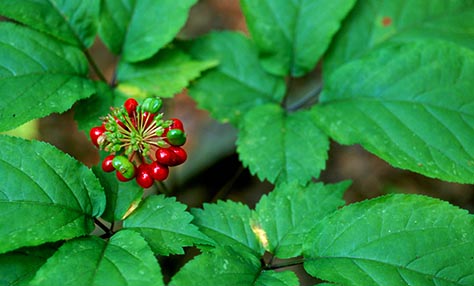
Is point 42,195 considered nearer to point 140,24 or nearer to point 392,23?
point 140,24

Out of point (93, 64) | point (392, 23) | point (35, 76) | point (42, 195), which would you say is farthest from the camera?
point (392, 23)

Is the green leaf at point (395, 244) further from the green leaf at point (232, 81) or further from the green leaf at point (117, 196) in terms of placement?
the green leaf at point (232, 81)

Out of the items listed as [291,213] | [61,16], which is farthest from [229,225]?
[61,16]

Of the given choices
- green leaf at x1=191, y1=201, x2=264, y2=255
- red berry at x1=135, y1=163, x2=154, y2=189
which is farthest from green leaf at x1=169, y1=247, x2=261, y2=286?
red berry at x1=135, y1=163, x2=154, y2=189

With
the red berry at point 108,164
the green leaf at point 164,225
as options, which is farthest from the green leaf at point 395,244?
the red berry at point 108,164

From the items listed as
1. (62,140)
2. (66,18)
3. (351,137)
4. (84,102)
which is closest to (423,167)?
(351,137)

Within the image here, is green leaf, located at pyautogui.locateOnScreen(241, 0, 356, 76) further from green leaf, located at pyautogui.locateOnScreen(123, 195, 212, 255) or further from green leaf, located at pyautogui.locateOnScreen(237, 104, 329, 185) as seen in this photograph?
green leaf, located at pyautogui.locateOnScreen(123, 195, 212, 255)
